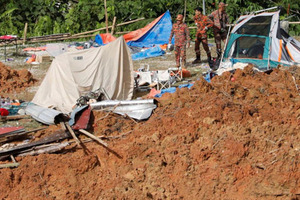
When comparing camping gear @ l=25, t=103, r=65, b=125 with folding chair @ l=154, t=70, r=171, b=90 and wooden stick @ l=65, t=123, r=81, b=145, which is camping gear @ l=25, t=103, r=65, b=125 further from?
folding chair @ l=154, t=70, r=171, b=90

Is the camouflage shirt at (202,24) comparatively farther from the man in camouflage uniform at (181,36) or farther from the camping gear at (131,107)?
the camping gear at (131,107)

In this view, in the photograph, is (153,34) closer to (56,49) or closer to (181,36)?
(56,49)

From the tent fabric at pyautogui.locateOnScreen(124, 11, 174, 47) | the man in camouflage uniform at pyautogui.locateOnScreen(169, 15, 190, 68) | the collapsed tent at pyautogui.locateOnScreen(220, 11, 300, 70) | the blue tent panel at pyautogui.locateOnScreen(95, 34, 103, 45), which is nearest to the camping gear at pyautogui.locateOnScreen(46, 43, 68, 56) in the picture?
the blue tent panel at pyautogui.locateOnScreen(95, 34, 103, 45)

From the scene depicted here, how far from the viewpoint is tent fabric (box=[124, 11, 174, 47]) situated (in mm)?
18938

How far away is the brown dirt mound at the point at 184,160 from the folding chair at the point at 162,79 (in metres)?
2.82

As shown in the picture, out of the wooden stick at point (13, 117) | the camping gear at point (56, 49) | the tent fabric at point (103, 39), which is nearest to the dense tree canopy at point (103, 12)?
the tent fabric at point (103, 39)

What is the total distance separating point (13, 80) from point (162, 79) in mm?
4519

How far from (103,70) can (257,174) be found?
4903 millimetres

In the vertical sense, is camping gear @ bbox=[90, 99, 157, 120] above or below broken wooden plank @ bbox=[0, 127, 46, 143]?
above

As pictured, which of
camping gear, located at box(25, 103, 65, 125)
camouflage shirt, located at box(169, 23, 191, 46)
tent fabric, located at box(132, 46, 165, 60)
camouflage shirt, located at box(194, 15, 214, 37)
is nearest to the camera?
camping gear, located at box(25, 103, 65, 125)

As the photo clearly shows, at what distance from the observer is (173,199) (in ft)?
25.2

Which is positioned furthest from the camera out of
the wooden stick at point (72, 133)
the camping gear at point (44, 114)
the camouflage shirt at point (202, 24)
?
the camouflage shirt at point (202, 24)

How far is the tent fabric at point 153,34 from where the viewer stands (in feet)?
62.1

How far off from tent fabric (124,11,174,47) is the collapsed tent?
19.2 feet
